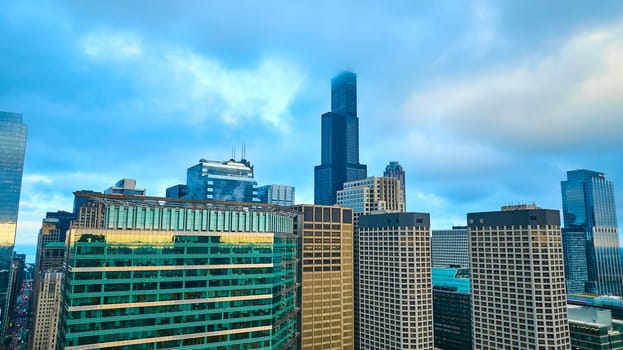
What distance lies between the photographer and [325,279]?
17162 centimetres

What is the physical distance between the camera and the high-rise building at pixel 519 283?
135 metres

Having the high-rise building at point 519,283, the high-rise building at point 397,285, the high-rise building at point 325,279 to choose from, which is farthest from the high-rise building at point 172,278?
the high-rise building at point 519,283

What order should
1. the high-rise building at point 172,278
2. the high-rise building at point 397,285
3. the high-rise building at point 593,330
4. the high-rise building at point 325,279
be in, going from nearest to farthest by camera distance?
the high-rise building at point 172,278, the high-rise building at point 593,330, the high-rise building at point 397,285, the high-rise building at point 325,279

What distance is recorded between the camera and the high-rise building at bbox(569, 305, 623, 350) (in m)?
153

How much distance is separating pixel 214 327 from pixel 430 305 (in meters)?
99.4

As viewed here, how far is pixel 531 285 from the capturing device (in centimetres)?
13838

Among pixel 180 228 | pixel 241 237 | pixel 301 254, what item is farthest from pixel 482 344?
pixel 180 228

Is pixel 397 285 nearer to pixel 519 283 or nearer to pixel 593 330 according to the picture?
pixel 519 283

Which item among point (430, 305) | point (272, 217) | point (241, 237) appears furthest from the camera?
point (430, 305)

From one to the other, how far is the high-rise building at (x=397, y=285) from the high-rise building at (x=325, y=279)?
867 cm

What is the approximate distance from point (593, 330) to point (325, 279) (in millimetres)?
108762

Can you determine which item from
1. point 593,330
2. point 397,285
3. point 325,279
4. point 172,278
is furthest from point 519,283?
point 172,278

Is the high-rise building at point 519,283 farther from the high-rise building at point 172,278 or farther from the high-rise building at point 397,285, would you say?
the high-rise building at point 172,278

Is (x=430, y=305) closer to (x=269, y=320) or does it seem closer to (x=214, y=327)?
(x=269, y=320)
